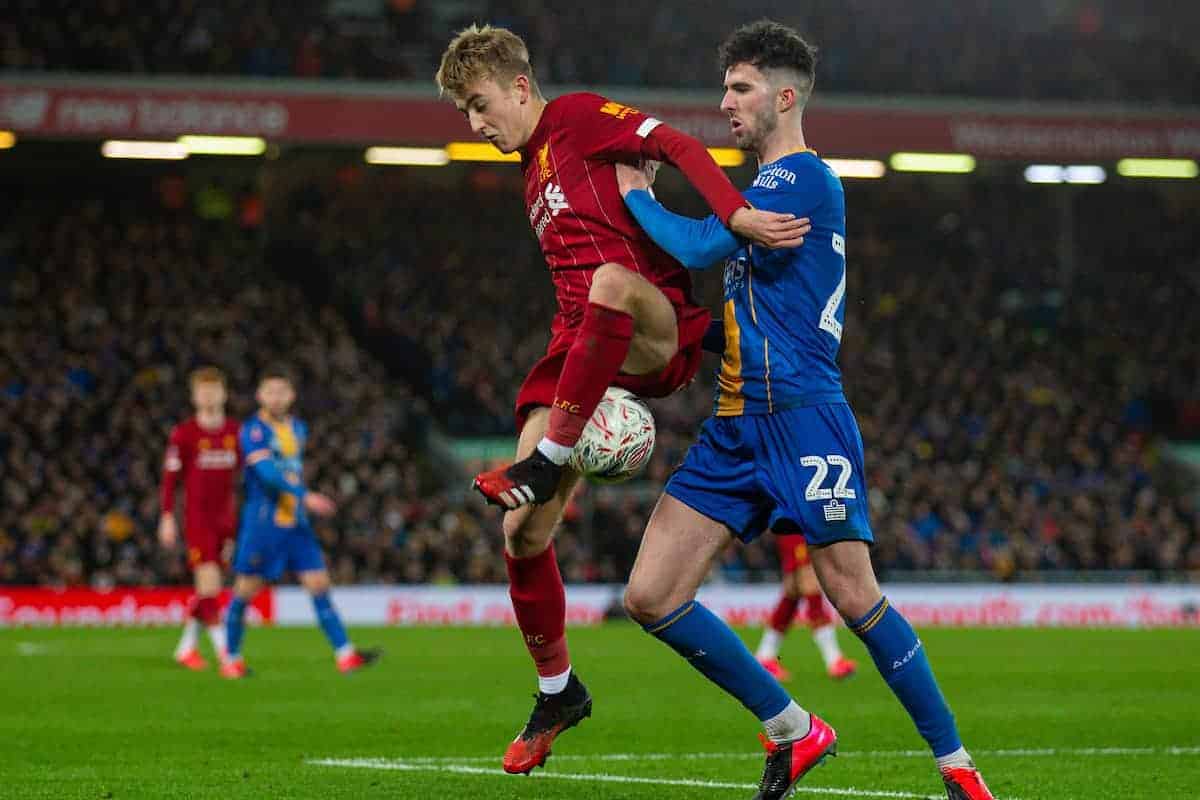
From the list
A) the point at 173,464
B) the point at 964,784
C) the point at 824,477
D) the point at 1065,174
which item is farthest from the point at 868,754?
the point at 1065,174

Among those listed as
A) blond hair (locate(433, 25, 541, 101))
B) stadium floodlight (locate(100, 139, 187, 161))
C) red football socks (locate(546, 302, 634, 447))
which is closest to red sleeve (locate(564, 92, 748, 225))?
blond hair (locate(433, 25, 541, 101))

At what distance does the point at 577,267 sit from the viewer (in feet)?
20.2

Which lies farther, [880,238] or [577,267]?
[880,238]

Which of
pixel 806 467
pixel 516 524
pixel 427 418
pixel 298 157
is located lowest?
pixel 427 418

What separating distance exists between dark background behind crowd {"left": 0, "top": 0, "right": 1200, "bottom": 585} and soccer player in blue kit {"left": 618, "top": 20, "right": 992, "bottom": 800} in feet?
55.5

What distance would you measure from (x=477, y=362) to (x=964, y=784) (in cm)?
2233

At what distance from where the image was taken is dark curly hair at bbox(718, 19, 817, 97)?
5.92 meters

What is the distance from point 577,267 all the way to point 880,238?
27202 millimetres

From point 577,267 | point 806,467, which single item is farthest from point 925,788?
point 577,267

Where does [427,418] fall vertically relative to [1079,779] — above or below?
below

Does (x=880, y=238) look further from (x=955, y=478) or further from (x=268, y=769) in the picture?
(x=268, y=769)

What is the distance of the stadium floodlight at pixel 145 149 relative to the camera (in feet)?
92.5

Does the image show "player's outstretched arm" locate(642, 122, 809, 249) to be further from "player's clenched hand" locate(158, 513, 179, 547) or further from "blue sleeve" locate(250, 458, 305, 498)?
"player's clenched hand" locate(158, 513, 179, 547)

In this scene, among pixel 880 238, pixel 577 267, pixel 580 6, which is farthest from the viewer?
pixel 880 238
